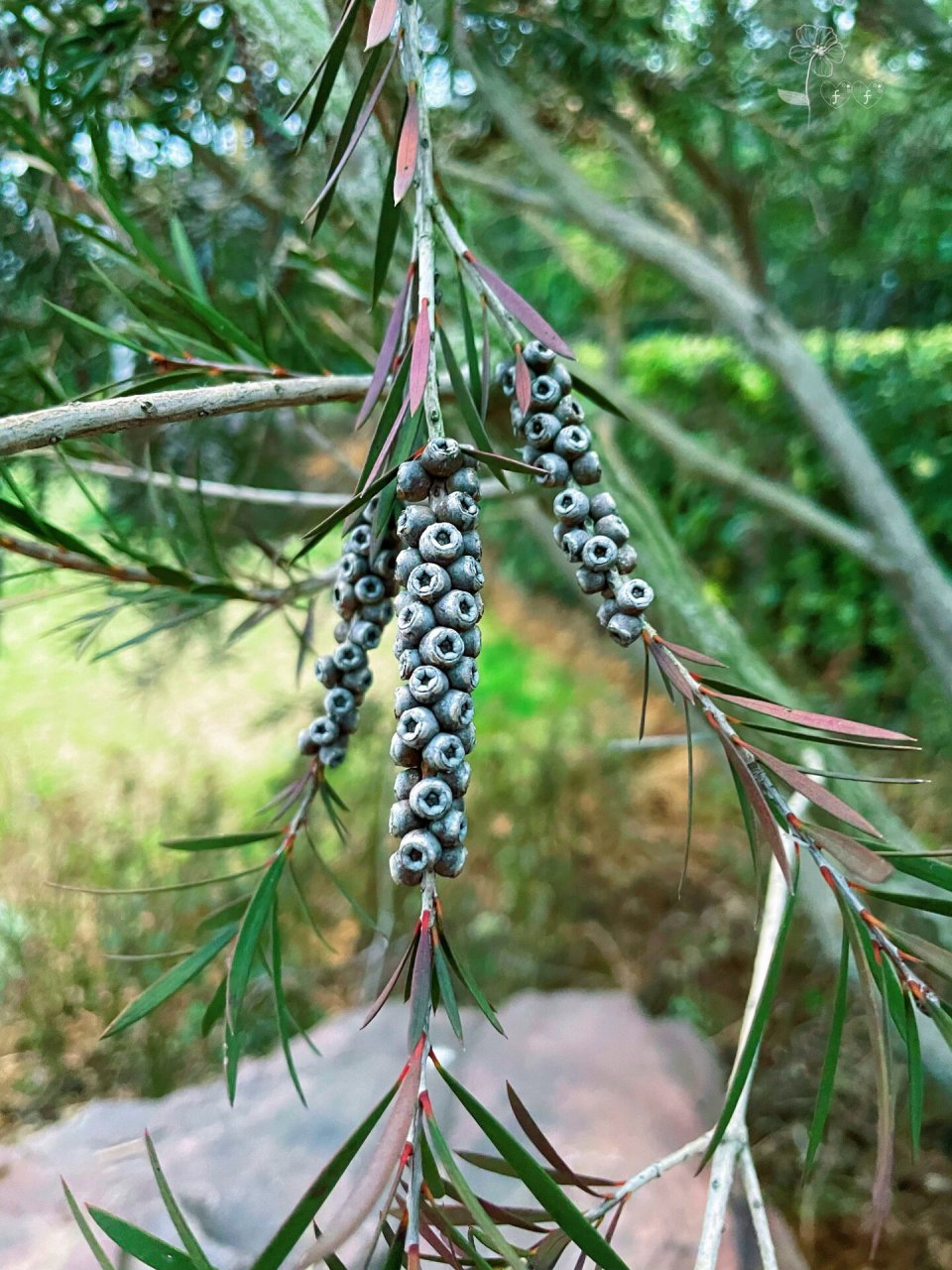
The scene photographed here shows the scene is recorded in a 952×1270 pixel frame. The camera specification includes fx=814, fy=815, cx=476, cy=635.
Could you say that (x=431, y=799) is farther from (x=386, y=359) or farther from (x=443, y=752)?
(x=386, y=359)

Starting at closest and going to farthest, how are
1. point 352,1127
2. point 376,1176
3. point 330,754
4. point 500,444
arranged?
point 376,1176, point 330,754, point 500,444, point 352,1127

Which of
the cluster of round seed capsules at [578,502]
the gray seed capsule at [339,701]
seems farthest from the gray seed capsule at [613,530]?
the gray seed capsule at [339,701]

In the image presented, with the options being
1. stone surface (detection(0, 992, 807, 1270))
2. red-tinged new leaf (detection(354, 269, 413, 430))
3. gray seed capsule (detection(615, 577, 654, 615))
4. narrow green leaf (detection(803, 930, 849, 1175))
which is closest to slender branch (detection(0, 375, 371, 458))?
red-tinged new leaf (detection(354, 269, 413, 430))

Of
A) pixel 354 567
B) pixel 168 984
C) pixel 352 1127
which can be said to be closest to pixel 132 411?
pixel 354 567

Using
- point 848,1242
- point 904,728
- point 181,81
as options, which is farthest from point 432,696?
point 904,728

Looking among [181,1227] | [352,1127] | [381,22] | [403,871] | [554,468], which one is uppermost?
[381,22]

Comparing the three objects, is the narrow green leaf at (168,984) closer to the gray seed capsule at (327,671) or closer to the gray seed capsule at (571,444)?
the gray seed capsule at (327,671)

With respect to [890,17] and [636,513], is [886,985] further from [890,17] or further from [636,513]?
[890,17]
